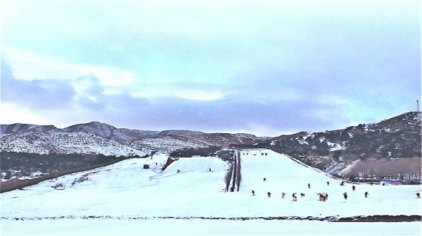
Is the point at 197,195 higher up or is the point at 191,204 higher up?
the point at 197,195

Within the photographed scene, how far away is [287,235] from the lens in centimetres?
2627

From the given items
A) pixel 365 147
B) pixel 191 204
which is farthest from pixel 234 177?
pixel 365 147

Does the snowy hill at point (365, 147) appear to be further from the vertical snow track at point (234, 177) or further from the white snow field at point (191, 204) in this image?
the white snow field at point (191, 204)

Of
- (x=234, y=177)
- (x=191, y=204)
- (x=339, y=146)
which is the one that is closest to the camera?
(x=191, y=204)

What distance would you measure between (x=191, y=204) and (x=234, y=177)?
1767cm

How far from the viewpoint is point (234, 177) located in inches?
2272

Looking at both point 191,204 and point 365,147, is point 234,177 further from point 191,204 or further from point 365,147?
point 365,147

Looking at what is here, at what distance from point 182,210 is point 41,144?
289ft

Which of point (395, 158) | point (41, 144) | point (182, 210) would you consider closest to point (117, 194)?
point (182, 210)

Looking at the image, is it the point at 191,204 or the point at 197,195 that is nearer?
the point at 191,204

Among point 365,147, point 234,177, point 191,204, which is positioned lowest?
point 191,204

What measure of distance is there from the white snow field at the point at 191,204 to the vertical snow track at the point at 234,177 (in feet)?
2.36

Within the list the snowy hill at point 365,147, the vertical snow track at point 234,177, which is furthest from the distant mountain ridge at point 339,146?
the vertical snow track at point 234,177

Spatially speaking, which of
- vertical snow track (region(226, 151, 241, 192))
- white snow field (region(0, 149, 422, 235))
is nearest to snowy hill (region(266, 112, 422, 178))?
vertical snow track (region(226, 151, 241, 192))
